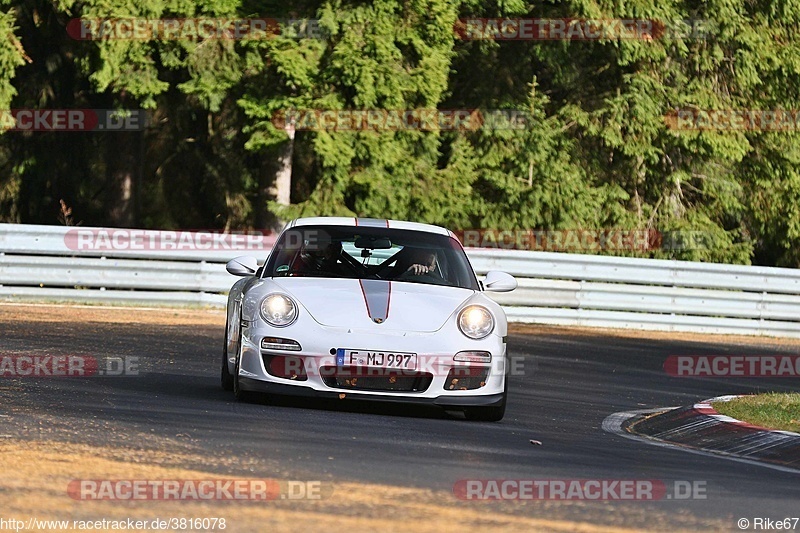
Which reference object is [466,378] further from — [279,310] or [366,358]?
[279,310]

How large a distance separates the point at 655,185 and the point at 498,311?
73.9ft

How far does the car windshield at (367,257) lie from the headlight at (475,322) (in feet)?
1.90

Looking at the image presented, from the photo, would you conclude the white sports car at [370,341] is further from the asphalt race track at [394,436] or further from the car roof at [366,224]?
the car roof at [366,224]

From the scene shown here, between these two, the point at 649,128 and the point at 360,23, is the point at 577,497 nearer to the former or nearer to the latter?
the point at 360,23

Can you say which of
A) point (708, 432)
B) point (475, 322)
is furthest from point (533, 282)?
point (475, 322)

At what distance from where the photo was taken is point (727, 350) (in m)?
20.4

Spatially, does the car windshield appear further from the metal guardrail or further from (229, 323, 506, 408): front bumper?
the metal guardrail

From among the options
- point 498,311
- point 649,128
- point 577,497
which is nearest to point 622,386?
point 498,311

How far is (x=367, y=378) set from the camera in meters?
9.81

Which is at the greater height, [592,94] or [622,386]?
[592,94]

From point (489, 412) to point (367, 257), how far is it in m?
1.52

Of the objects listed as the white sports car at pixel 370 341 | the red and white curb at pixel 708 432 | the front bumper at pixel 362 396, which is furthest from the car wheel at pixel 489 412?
the red and white curb at pixel 708 432

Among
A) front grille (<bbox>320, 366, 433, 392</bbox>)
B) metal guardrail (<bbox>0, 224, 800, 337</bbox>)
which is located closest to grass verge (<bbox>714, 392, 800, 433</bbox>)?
front grille (<bbox>320, 366, 433, 392</bbox>)

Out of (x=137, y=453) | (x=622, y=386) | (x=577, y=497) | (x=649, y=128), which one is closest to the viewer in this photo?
(x=577, y=497)
